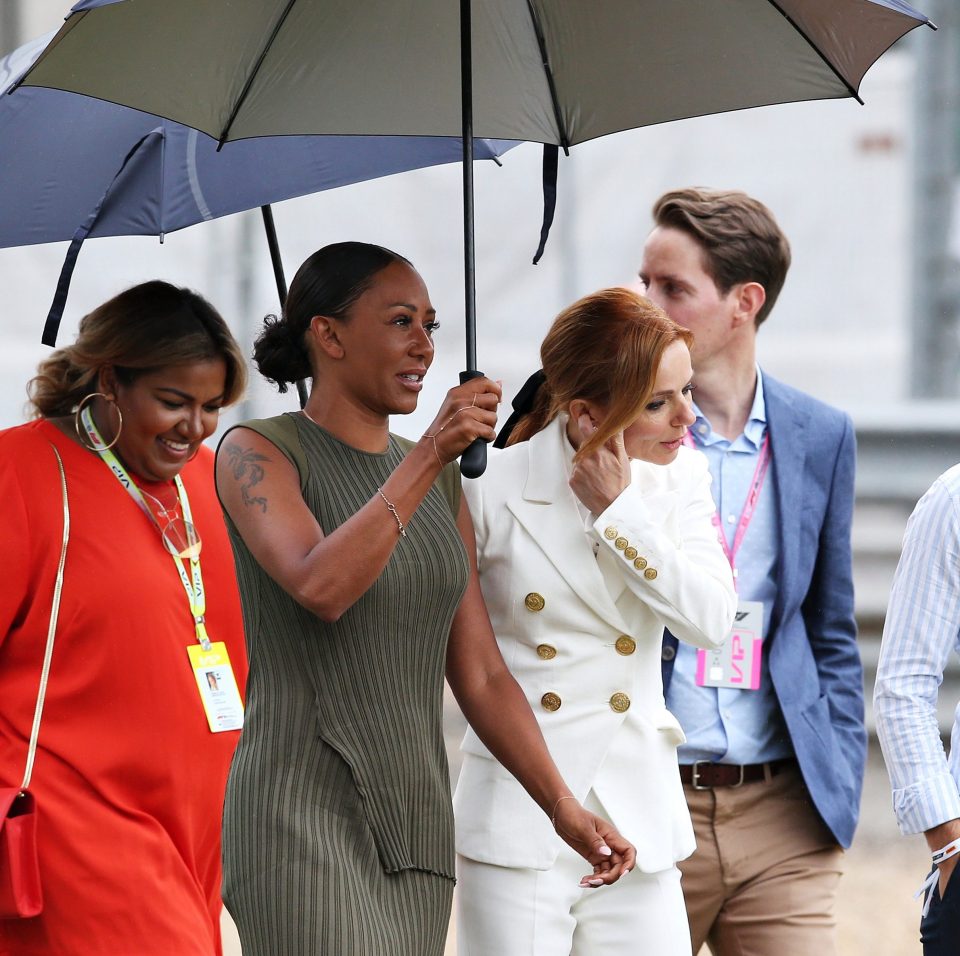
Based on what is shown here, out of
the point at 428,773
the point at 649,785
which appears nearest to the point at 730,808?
the point at 649,785

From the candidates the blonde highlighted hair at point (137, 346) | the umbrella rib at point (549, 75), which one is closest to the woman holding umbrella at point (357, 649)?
the umbrella rib at point (549, 75)

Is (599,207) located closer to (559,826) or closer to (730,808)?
(730,808)

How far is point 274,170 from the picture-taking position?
11.6 ft

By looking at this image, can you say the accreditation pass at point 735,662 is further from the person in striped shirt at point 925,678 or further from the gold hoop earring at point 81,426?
the gold hoop earring at point 81,426

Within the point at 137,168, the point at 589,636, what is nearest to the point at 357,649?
the point at 589,636

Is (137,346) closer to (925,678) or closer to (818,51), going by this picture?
(818,51)

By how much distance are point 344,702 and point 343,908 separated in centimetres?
30

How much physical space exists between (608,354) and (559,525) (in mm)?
299

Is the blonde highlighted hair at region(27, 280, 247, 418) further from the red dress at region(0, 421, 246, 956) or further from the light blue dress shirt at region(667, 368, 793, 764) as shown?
the light blue dress shirt at region(667, 368, 793, 764)

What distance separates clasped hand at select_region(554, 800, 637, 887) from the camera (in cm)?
266

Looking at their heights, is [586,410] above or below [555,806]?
above

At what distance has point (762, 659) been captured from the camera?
341cm

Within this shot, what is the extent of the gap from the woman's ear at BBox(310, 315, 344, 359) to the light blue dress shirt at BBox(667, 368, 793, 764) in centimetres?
97

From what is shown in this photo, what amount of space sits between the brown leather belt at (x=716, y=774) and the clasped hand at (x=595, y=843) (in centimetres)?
70
